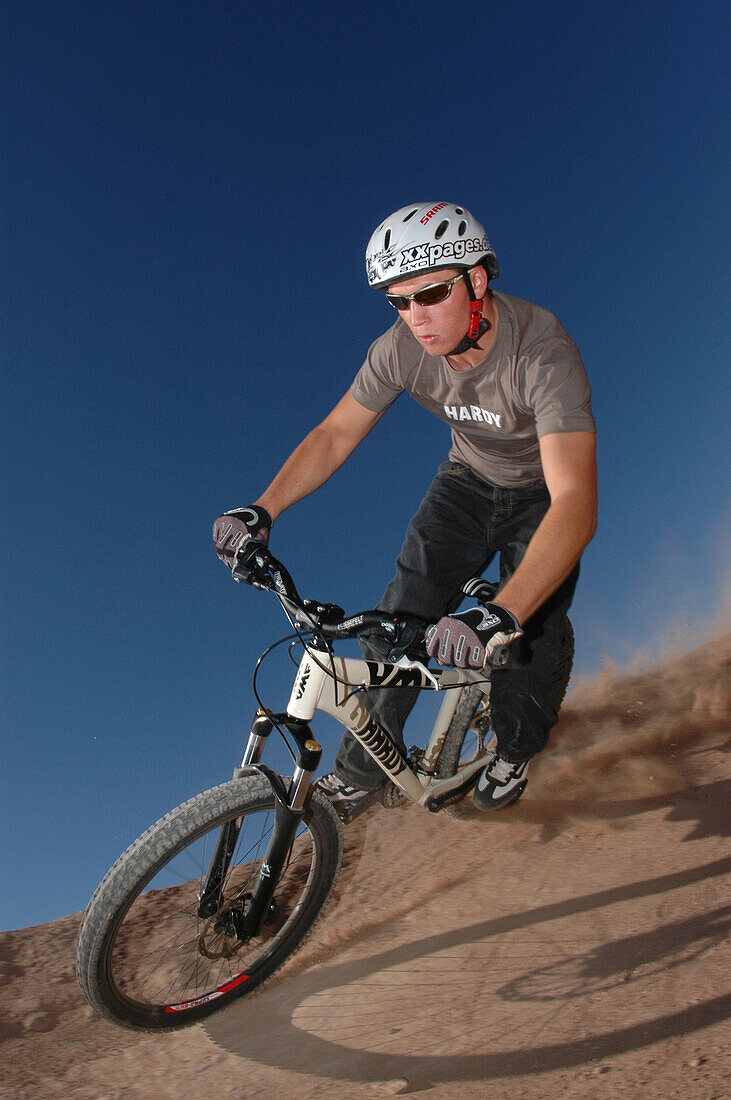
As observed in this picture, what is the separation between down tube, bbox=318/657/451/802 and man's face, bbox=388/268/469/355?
162 cm

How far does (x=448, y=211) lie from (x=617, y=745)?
16.3 feet

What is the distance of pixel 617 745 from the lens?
679cm

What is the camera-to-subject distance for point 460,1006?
340 cm

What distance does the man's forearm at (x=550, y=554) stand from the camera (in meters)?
3.12

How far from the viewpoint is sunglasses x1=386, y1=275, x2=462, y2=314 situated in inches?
142

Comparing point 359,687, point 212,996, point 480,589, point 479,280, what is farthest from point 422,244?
point 212,996

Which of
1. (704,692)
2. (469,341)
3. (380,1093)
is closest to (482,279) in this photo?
(469,341)

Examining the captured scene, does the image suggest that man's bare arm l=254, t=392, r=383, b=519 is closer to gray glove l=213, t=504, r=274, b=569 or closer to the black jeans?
gray glove l=213, t=504, r=274, b=569

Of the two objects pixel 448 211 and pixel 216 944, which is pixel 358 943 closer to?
pixel 216 944

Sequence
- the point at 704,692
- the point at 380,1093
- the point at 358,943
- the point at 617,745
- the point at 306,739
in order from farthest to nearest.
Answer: the point at 704,692
the point at 617,745
the point at 358,943
the point at 306,739
the point at 380,1093

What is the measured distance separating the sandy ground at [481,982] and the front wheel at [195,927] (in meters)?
0.19

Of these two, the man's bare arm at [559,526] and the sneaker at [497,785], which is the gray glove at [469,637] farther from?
the sneaker at [497,785]

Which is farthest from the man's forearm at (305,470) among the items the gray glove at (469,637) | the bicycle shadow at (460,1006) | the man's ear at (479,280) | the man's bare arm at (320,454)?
the bicycle shadow at (460,1006)

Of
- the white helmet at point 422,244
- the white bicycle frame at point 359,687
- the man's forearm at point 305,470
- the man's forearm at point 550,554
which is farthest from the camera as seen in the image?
the man's forearm at point 305,470
